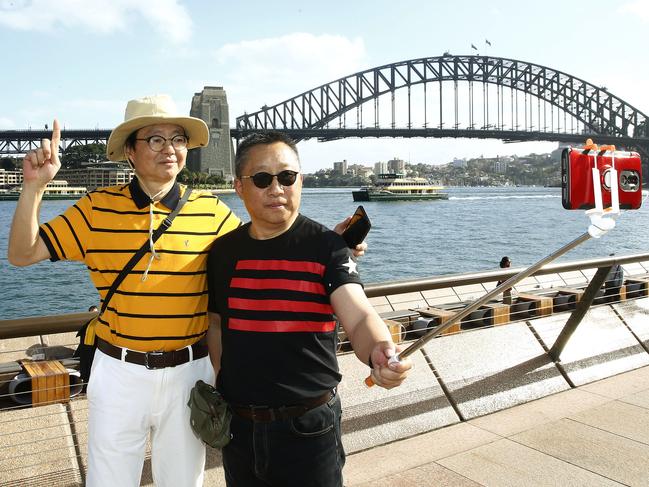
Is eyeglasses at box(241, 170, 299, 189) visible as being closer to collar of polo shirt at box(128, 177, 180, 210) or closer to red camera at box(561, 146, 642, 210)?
collar of polo shirt at box(128, 177, 180, 210)

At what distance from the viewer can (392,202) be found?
69.1 m

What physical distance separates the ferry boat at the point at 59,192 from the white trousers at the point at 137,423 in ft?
228

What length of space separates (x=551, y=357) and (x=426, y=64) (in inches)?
3170

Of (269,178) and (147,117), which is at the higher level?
(147,117)

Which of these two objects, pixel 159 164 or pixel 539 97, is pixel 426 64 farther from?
pixel 159 164

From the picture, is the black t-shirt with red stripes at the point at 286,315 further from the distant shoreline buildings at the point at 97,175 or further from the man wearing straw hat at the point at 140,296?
the distant shoreline buildings at the point at 97,175

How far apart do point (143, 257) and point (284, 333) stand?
425 millimetres

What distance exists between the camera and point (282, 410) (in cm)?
164

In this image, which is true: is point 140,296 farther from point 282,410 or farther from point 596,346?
point 596,346

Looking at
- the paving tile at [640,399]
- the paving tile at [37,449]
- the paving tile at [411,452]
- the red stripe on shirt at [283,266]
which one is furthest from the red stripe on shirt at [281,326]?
the paving tile at [640,399]

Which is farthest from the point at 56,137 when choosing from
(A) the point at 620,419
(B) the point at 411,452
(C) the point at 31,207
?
(A) the point at 620,419

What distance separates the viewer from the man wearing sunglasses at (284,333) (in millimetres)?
1628

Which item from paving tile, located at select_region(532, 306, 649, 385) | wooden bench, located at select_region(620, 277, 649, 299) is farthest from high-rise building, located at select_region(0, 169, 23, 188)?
paving tile, located at select_region(532, 306, 649, 385)

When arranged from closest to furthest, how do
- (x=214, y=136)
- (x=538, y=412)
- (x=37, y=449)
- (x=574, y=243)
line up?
1. (x=574, y=243)
2. (x=37, y=449)
3. (x=538, y=412)
4. (x=214, y=136)
